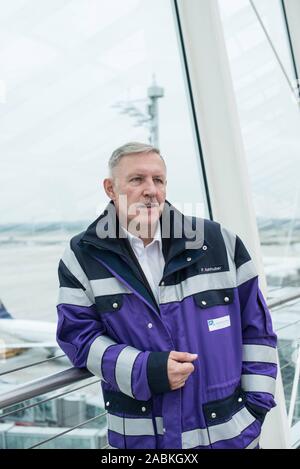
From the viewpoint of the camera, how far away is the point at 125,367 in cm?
105

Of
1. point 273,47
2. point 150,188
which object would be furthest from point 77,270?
point 273,47

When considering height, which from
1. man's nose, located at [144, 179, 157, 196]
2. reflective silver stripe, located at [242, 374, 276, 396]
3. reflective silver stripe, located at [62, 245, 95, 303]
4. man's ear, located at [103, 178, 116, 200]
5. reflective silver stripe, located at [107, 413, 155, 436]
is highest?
man's ear, located at [103, 178, 116, 200]

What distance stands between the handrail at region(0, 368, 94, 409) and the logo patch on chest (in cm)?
39

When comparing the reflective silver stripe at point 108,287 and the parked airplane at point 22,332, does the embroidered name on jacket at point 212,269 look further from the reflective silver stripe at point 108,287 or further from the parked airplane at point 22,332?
the parked airplane at point 22,332

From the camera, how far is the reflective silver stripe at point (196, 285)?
3.60ft

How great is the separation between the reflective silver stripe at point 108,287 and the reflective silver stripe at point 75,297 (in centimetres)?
3

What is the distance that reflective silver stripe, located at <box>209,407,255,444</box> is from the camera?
3.59 feet

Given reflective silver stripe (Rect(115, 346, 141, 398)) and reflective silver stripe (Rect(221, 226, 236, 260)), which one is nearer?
reflective silver stripe (Rect(115, 346, 141, 398))

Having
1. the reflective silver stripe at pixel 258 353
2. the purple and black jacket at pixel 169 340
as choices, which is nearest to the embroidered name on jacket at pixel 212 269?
the purple and black jacket at pixel 169 340

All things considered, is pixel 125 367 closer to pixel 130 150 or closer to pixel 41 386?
pixel 41 386

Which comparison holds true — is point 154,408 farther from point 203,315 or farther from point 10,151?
point 10,151

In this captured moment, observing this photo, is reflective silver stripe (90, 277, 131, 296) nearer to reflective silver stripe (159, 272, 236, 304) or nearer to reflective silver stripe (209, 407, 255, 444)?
reflective silver stripe (159, 272, 236, 304)

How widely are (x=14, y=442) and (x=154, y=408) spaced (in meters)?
0.84

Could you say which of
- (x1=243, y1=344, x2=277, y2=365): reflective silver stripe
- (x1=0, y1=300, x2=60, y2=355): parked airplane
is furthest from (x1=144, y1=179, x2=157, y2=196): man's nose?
(x1=0, y1=300, x2=60, y2=355): parked airplane
